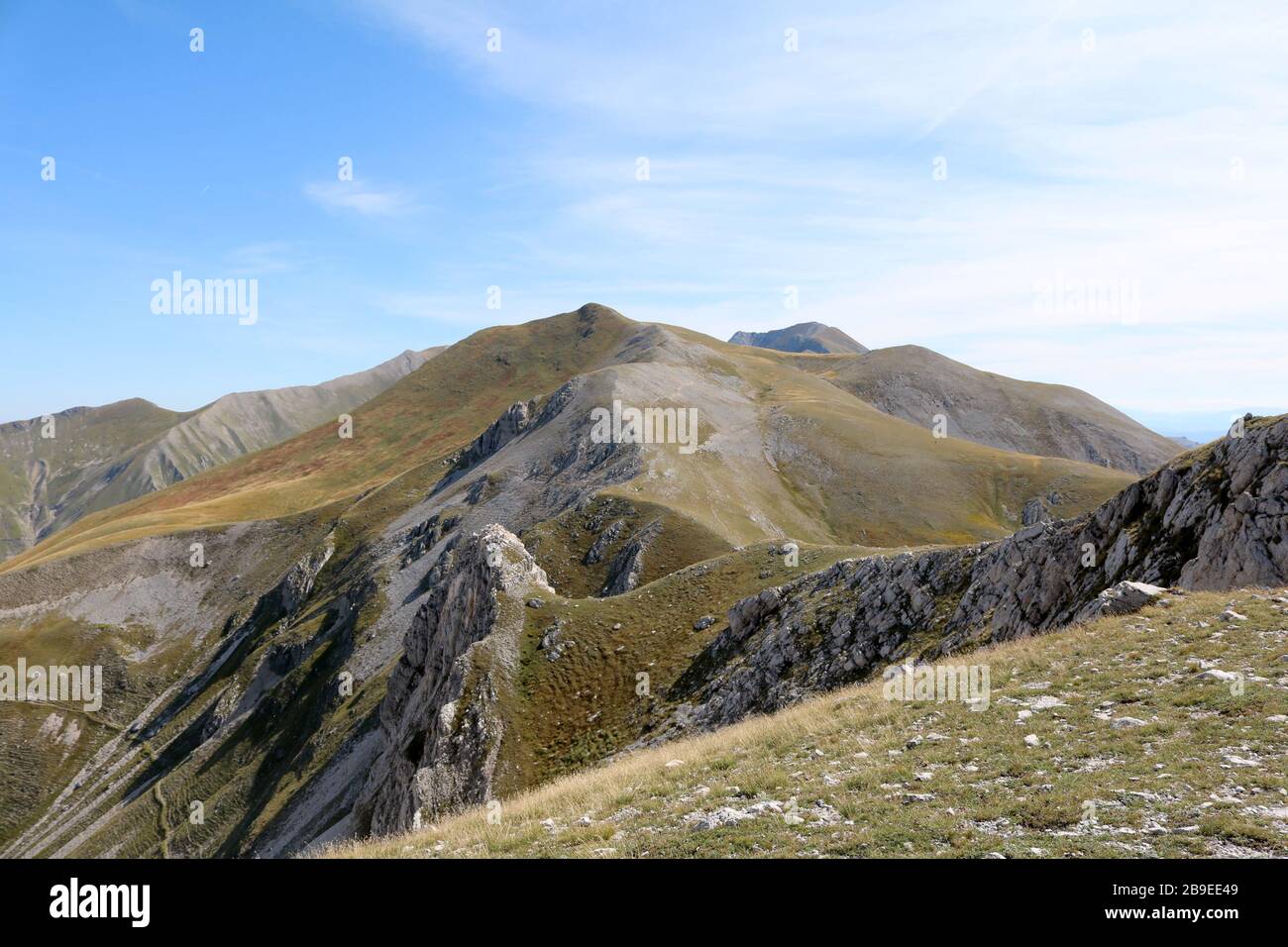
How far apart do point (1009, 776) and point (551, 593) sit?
43.6 metres

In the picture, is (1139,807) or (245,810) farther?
(245,810)

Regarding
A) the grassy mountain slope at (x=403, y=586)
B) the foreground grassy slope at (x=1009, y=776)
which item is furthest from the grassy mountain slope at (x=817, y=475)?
the foreground grassy slope at (x=1009, y=776)

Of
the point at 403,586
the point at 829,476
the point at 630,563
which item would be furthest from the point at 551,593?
the point at 829,476

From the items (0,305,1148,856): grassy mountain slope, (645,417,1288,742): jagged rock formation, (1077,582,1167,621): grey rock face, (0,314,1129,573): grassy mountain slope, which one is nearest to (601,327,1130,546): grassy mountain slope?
(0,314,1129,573): grassy mountain slope

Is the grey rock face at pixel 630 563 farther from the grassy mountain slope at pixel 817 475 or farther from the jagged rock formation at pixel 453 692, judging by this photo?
the jagged rock formation at pixel 453 692

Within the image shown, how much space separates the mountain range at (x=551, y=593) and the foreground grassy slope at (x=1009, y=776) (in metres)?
7.89

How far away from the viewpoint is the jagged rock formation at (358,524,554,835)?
→ 132 feet

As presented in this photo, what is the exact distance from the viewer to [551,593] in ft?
176

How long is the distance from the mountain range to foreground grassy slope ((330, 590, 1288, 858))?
25.9ft
